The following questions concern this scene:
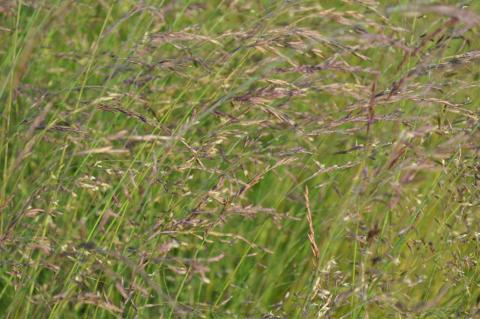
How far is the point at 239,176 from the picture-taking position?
119 inches

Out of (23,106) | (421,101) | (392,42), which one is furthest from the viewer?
(23,106)

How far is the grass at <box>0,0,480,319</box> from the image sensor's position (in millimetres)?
1965

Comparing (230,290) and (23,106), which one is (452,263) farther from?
(23,106)

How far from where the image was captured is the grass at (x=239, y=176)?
196 centimetres

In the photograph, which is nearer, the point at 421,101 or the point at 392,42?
the point at 392,42

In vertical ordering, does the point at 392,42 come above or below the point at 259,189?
above

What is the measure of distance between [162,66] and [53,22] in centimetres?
49

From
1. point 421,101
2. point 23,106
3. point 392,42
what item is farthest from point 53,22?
point 23,106

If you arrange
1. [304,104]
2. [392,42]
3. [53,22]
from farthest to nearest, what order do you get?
[304,104], [392,42], [53,22]

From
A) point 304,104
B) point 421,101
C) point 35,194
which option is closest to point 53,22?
point 35,194

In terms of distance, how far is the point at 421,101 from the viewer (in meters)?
2.16

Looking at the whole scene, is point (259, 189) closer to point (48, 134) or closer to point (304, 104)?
point (304, 104)

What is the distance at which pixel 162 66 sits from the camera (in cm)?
223

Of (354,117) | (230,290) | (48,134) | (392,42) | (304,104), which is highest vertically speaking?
(392,42)
